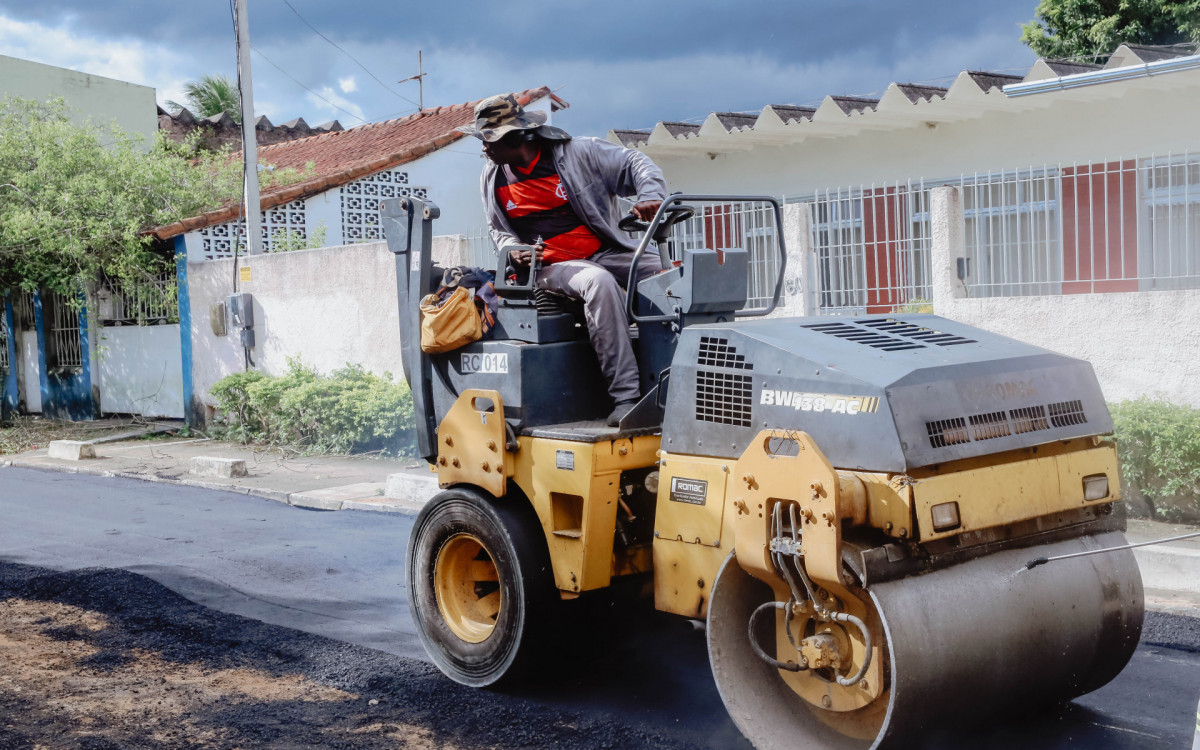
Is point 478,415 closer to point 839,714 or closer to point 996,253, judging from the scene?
point 839,714

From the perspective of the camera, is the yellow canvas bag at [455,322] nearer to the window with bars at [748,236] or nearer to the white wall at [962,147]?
the window with bars at [748,236]

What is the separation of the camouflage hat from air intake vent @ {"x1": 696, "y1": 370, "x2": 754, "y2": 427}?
1.53 m

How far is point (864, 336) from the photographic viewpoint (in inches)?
157

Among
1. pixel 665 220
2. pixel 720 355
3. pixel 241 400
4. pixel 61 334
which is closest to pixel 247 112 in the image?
pixel 241 400

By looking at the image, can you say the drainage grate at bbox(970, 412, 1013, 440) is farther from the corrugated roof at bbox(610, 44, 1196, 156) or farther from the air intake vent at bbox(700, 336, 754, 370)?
the corrugated roof at bbox(610, 44, 1196, 156)

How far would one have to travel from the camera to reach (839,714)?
3.61 meters

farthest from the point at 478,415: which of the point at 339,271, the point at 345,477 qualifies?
the point at 339,271

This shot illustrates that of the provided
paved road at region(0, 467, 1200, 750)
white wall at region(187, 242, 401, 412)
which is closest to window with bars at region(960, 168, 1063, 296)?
paved road at region(0, 467, 1200, 750)

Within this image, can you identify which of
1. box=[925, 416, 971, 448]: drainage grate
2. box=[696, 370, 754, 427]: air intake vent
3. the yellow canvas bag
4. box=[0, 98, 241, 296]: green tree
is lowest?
box=[925, 416, 971, 448]: drainage grate

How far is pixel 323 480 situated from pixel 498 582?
6227mm

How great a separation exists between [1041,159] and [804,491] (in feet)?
34.9

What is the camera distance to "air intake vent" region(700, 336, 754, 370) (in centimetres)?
384

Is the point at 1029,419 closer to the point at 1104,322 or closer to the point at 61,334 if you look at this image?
the point at 1104,322

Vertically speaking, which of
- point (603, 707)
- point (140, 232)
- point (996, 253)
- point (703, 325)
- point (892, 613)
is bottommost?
point (603, 707)
